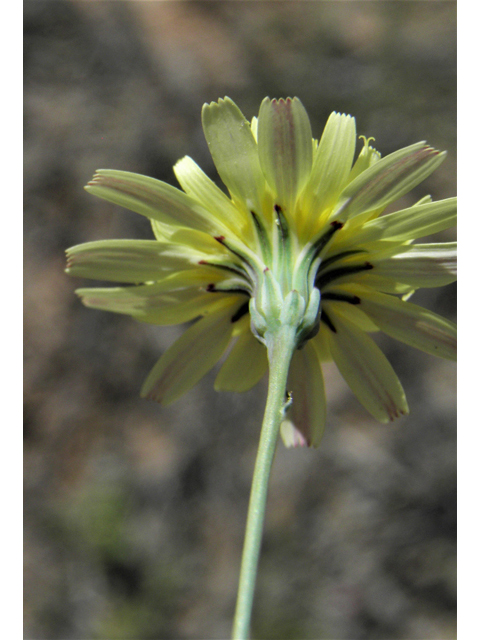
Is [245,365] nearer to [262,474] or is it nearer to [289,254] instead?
[289,254]

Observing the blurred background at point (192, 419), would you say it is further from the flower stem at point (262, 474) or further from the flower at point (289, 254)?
the flower stem at point (262, 474)

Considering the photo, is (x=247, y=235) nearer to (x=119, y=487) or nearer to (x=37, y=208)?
(x=119, y=487)

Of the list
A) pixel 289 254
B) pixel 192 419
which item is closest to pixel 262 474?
pixel 289 254

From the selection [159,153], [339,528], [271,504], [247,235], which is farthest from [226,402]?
[247,235]

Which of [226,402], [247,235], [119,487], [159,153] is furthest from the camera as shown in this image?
[159,153]

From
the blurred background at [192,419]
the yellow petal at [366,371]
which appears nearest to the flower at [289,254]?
the yellow petal at [366,371]

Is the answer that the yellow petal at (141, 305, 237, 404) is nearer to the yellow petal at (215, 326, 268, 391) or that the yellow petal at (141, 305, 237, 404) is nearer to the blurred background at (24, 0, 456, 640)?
the yellow petal at (215, 326, 268, 391)

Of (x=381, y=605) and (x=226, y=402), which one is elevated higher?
(x=226, y=402)
